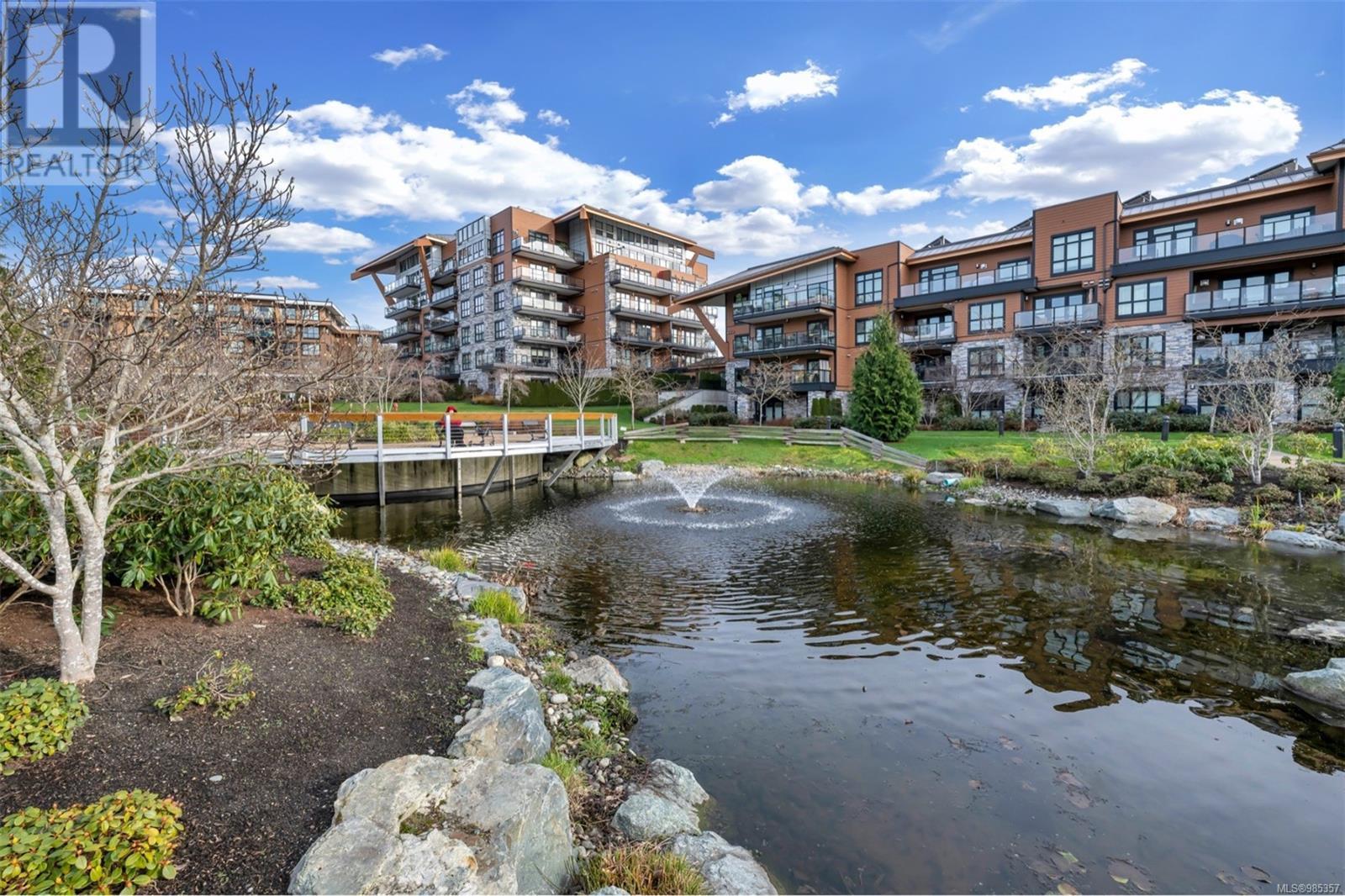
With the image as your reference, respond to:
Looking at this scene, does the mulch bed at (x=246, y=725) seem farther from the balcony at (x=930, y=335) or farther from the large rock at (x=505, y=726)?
the balcony at (x=930, y=335)

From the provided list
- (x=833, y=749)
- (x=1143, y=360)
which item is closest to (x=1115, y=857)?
(x=833, y=749)

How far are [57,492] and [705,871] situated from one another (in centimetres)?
518

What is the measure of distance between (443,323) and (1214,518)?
2289 inches

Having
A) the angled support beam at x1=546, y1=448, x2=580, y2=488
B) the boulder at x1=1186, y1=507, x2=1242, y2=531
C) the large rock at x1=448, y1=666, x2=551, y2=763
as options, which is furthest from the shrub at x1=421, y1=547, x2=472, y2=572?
the boulder at x1=1186, y1=507, x2=1242, y2=531

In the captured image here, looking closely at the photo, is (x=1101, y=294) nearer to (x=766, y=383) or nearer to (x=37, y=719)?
(x=766, y=383)

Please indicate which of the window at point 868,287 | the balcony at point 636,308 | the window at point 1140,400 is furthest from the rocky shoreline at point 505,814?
the balcony at point 636,308

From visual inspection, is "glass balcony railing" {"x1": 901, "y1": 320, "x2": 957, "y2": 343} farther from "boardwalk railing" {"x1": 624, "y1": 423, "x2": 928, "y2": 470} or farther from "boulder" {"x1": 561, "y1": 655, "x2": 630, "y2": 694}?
"boulder" {"x1": 561, "y1": 655, "x2": 630, "y2": 694}

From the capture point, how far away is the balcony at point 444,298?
59.7 m

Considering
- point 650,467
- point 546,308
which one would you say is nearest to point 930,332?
point 650,467

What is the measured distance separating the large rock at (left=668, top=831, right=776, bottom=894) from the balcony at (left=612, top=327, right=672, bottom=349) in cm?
4936

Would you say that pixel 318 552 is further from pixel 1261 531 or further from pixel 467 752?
pixel 1261 531

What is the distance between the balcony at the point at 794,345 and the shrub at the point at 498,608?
116 feet

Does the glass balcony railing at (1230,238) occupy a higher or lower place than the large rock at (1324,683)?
higher

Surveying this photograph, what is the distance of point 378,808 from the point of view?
3.75 meters
